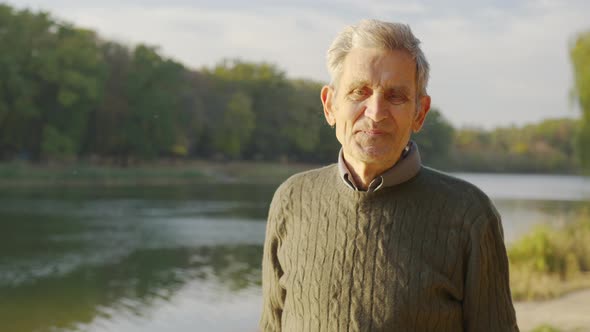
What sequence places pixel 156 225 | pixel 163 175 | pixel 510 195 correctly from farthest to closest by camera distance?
1. pixel 163 175
2. pixel 510 195
3. pixel 156 225

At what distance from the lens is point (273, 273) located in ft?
4.85

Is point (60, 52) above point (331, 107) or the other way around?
above

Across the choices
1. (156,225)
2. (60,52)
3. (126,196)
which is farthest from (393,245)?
(60,52)

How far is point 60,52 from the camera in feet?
Result: 110

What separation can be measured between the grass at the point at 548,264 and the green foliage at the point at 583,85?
11.4 ft

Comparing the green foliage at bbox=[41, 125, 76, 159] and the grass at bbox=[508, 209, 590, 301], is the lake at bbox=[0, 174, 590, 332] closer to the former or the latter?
the grass at bbox=[508, 209, 590, 301]

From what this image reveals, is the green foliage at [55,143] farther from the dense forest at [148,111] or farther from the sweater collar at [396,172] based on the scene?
the sweater collar at [396,172]

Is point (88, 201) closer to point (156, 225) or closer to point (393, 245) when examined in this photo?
point (156, 225)

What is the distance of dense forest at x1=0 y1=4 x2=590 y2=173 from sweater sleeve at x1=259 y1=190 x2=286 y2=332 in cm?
2669

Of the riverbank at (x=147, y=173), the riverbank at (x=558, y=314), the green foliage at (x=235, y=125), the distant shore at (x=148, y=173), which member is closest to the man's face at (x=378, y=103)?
the riverbank at (x=558, y=314)

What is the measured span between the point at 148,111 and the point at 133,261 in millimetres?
22747

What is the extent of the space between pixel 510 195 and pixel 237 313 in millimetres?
23270

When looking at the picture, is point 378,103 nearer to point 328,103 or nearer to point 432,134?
point 328,103

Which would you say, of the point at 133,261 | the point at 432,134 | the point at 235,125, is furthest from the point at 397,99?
the point at 235,125
